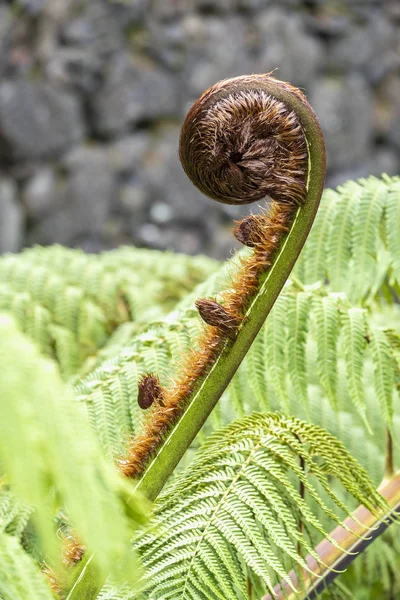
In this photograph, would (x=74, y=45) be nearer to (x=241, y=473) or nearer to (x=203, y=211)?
(x=203, y=211)

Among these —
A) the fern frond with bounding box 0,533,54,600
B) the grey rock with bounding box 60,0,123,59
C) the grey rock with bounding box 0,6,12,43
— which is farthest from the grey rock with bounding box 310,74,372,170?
the fern frond with bounding box 0,533,54,600

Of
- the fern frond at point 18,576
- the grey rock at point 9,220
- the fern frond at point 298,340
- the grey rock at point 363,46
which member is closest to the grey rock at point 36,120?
the grey rock at point 9,220

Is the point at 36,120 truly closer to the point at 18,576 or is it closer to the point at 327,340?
the point at 327,340

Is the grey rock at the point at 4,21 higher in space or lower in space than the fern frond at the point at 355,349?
higher

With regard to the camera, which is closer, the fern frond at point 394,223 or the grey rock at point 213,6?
the fern frond at point 394,223

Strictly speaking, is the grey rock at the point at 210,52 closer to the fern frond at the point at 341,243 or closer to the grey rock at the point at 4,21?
the grey rock at the point at 4,21

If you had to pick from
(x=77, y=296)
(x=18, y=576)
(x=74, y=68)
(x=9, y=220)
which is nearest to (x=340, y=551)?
(x=18, y=576)

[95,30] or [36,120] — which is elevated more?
[95,30]
